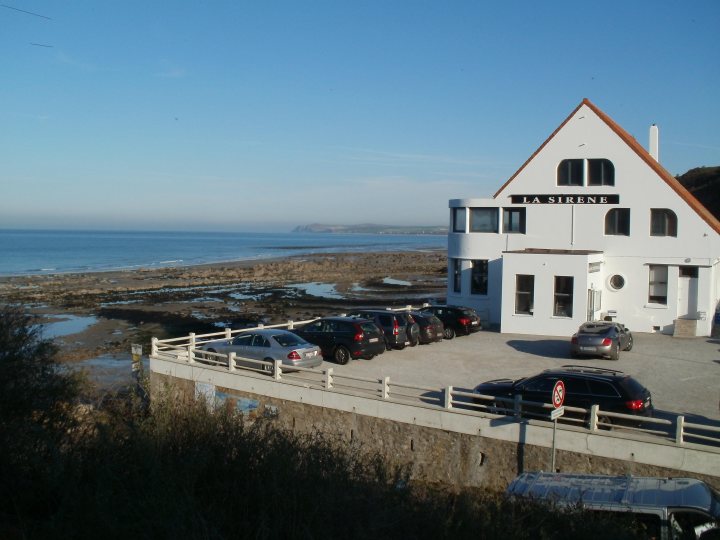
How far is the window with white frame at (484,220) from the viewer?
102 feet

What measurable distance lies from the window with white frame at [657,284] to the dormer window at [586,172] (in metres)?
4.12

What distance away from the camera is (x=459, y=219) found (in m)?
31.6

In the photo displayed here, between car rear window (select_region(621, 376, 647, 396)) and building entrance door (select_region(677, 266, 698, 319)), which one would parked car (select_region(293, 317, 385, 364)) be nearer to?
car rear window (select_region(621, 376, 647, 396))

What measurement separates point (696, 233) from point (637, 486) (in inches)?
842

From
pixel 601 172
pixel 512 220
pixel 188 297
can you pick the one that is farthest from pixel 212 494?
pixel 188 297

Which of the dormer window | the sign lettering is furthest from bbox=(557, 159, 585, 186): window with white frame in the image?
the sign lettering

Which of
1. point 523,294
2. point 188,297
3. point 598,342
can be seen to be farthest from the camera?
point 188,297

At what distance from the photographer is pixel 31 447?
28.1ft

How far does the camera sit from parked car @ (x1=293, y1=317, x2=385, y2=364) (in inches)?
824

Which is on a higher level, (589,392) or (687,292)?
(687,292)

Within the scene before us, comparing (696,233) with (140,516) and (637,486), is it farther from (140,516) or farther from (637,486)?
(140,516)

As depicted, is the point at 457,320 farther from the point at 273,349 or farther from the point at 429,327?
the point at 273,349

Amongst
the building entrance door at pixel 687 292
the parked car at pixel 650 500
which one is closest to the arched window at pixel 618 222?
the building entrance door at pixel 687 292

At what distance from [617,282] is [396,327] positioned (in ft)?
38.2
